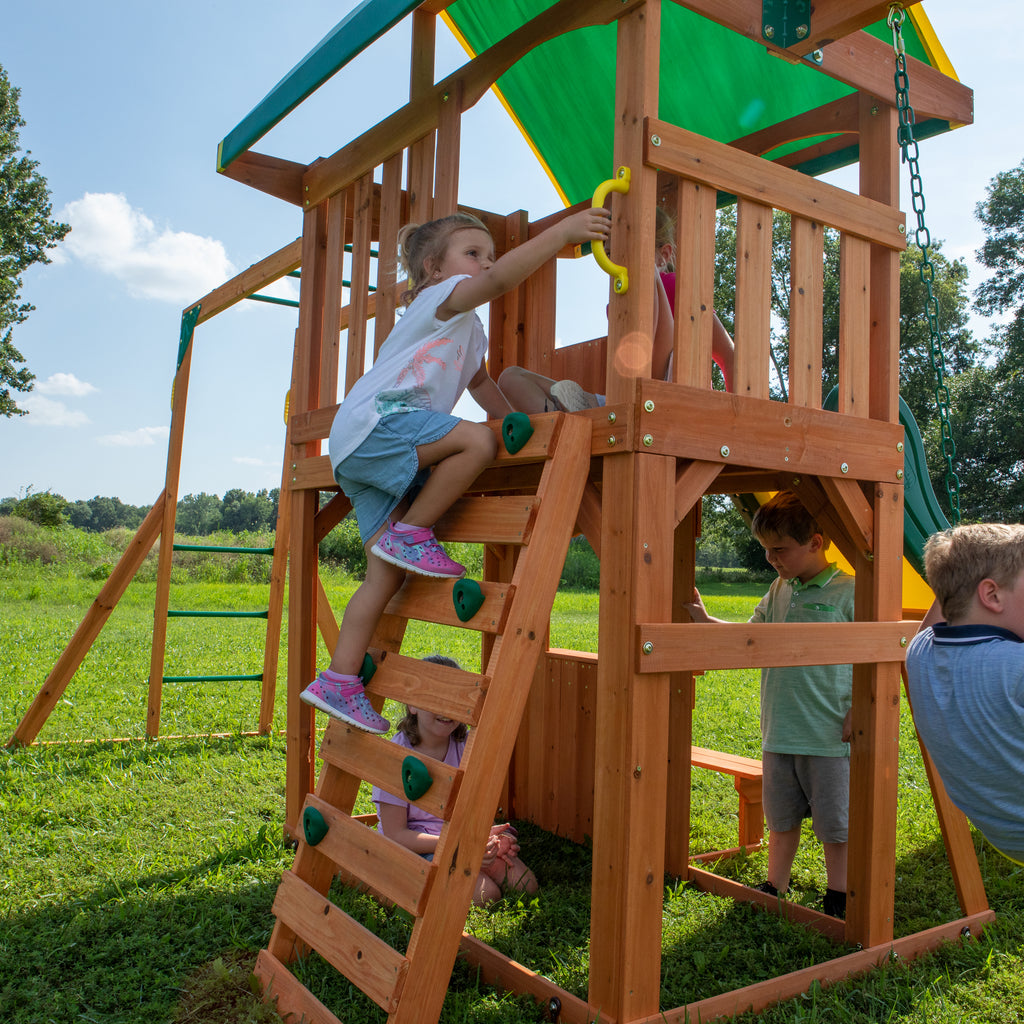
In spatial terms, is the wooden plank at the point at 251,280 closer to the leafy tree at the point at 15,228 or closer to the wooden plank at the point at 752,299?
the wooden plank at the point at 752,299

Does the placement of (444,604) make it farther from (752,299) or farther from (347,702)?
(752,299)

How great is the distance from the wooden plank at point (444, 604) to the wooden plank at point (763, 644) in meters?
0.42

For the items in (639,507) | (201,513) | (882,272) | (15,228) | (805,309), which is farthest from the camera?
(201,513)

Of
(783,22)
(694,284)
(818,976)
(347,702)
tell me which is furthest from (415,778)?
(783,22)

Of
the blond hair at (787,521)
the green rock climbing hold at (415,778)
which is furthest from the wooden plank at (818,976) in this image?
the blond hair at (787,521)

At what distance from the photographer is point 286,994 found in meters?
2.71

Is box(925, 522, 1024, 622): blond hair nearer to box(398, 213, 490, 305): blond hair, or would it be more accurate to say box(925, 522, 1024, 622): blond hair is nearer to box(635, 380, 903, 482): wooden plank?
box(635, 380, 903, 482): wooden plank

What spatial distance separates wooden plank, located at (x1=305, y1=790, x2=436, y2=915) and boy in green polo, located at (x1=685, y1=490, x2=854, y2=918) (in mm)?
1934

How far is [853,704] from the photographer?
3.33m

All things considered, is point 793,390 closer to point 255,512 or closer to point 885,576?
point 885,576

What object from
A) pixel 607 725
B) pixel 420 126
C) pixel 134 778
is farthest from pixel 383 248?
pixel 134 778

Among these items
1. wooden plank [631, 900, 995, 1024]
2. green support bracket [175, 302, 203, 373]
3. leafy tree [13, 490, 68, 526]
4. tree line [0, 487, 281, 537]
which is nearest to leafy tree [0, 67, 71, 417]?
leafy tree [13, 490, 68, 526]

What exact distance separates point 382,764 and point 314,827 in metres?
0.35

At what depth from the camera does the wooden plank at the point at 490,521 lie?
2.67m
